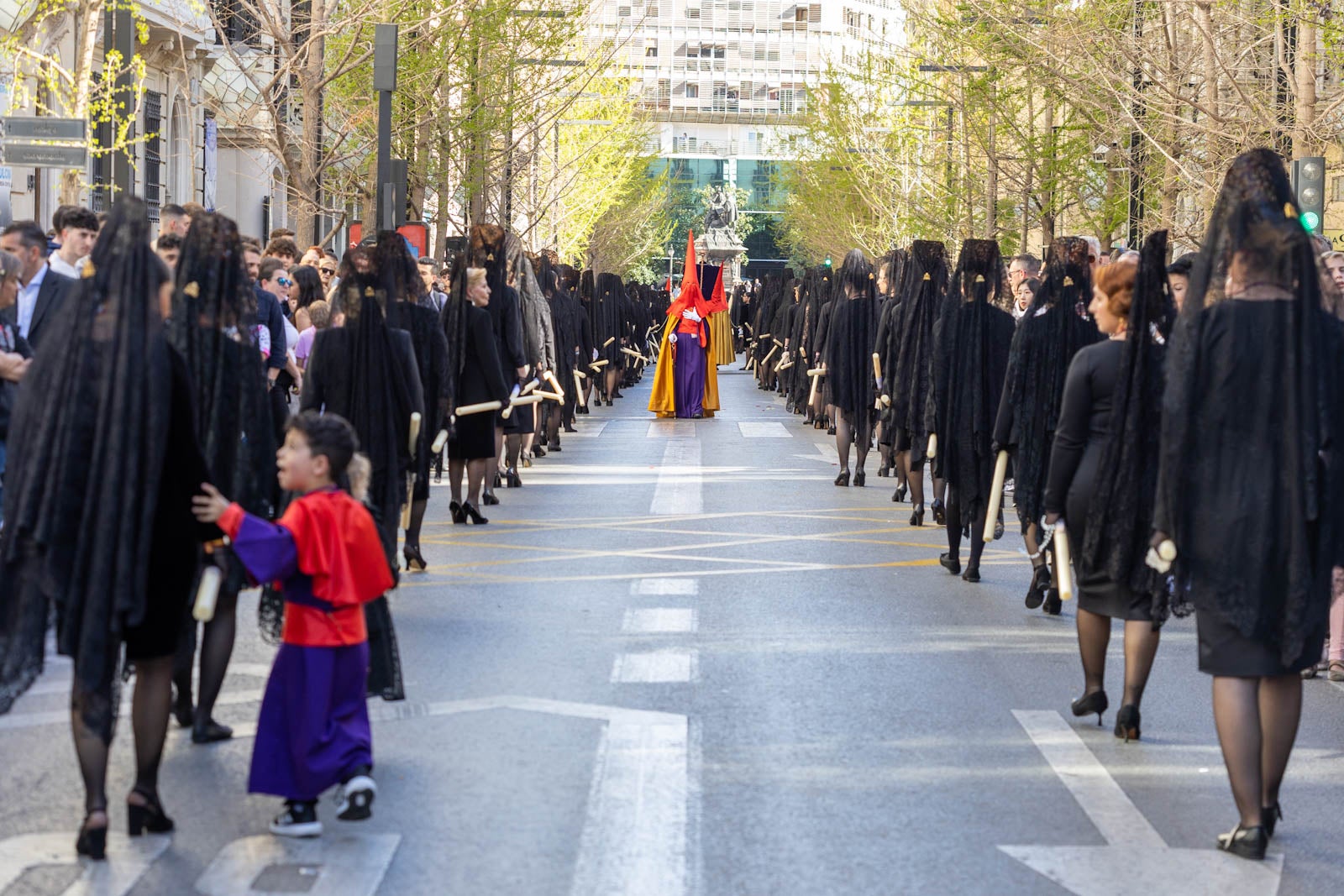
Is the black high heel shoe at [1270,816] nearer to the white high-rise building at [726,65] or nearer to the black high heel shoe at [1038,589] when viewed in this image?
the black high heel shoe at [1038,589]

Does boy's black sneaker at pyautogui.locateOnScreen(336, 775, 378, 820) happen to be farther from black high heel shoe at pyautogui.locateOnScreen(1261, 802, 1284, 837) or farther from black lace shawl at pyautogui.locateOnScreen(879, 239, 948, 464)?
black lace shawl at pyautogui.locateOnScreen(879, 239, 948, 464)

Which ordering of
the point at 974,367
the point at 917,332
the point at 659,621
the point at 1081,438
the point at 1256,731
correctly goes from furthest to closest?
the point at 917,332
the point at 974,367
the point at 659,621
the point at 1081,438
the point at 1256,731

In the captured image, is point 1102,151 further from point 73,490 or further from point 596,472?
point 73,490

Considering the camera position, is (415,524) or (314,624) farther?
(415,524)

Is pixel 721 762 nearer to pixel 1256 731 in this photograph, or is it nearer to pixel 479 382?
pixel 1256 731

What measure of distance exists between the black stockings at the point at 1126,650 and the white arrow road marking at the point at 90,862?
148 inches

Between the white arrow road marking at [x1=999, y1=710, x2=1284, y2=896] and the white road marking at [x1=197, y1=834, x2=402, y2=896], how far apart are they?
1903 mm

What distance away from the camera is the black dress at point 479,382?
1441cm

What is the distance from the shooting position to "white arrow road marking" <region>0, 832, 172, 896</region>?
5.57 meters

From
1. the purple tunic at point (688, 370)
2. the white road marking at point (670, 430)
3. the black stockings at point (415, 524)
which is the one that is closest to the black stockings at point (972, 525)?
the black stockings at point (415, 524)

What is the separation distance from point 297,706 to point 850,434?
43.8 ft

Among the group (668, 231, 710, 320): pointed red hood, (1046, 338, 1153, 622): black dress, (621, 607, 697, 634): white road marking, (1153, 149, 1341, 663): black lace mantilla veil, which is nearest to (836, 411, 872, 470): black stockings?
(621, 607, 697, 634): white road marking

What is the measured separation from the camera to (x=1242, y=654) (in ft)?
20.5

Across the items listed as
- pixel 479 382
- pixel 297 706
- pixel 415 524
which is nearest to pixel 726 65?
pixel 479 382
